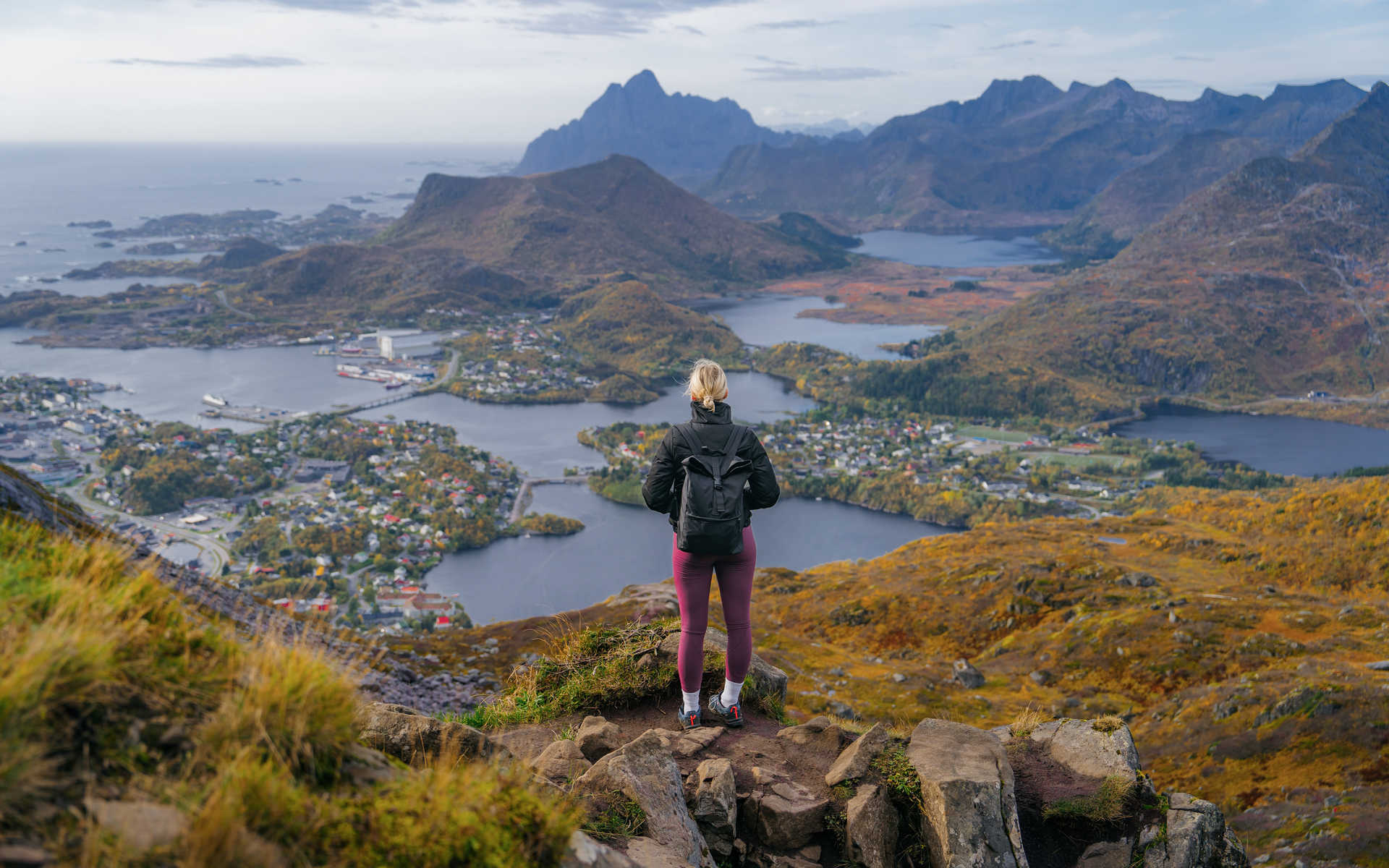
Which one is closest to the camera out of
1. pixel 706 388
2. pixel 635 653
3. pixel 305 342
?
pixel 706 388

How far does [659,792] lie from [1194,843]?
439cm

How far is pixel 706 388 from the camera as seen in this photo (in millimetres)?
6930

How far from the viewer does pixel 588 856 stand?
4.16m

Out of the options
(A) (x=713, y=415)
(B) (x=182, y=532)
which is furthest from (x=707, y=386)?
(B) (x=182, y=532)

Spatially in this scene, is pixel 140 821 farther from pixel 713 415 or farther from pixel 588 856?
pixel 713 415

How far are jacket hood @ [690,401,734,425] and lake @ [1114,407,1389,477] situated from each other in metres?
104

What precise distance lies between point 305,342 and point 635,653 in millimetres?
157567

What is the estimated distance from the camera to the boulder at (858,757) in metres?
6.66

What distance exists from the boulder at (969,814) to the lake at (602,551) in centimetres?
5118

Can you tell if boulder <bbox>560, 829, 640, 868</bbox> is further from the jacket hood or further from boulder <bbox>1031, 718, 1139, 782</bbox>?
boulder <bbox>1031, 718, 1139, 782</bbox>

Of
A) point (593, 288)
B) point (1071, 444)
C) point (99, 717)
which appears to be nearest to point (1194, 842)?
point (99, 717)

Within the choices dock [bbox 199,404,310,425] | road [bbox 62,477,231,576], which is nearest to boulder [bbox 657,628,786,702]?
road [bbox 62,477,231,576]

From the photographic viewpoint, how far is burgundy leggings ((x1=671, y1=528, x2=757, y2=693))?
280 inches

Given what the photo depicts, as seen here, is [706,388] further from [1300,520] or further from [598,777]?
[1300,520]
